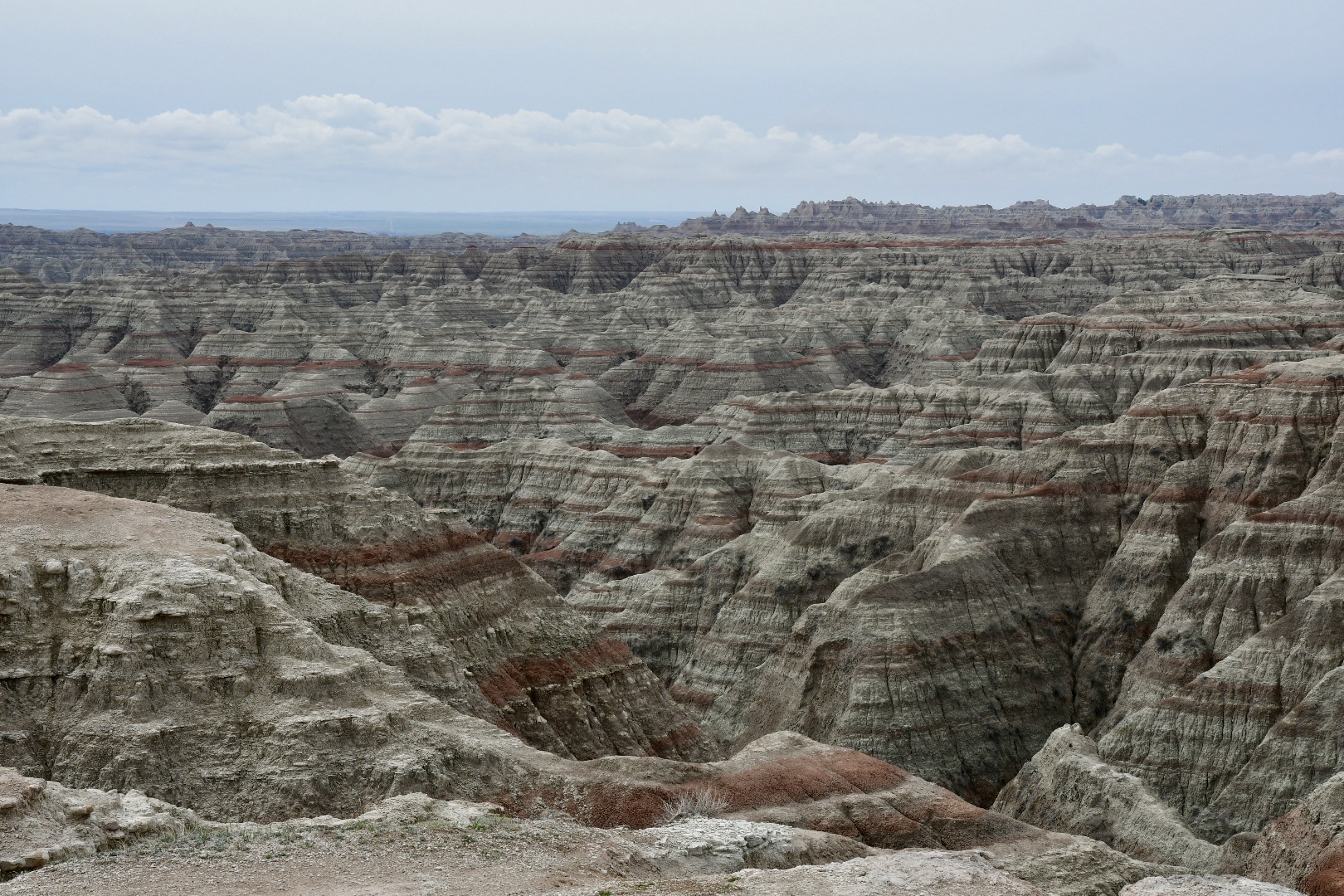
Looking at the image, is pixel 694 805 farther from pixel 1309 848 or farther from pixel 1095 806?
pixel 1095 806

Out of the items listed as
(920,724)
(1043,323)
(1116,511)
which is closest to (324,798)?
(920,724)

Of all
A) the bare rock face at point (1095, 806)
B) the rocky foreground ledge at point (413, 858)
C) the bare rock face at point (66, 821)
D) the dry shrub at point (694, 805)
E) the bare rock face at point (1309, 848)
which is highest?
the bare rock face at point (66, 821)

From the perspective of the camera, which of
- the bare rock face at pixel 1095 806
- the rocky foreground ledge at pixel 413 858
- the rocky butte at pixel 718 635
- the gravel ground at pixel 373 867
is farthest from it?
the bare rock face at pixel 1095 806

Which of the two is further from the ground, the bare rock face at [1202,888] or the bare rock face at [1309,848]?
the bare rock face at [1202,888]

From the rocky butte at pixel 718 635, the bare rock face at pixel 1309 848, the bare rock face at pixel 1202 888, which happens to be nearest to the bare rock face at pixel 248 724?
the rocky butte at pixel 718 635

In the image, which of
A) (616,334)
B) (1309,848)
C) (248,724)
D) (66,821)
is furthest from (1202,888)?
(616,334)

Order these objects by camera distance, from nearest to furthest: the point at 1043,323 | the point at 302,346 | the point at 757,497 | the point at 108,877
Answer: the point at 108,877
the point at 757,497
the point at 1043,323
the point at 302,346

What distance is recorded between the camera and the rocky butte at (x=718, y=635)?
99.1ft

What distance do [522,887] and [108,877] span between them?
19.2ft

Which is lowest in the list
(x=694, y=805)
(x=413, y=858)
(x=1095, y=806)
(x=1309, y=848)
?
(x=1095, y=806)

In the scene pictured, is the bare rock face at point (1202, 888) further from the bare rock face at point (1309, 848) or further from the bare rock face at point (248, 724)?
the bare rock face at point (1309, 848)

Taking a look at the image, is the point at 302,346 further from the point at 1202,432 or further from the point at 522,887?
the point at 522,887

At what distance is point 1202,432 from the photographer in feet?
229

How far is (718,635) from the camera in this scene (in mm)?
67688
